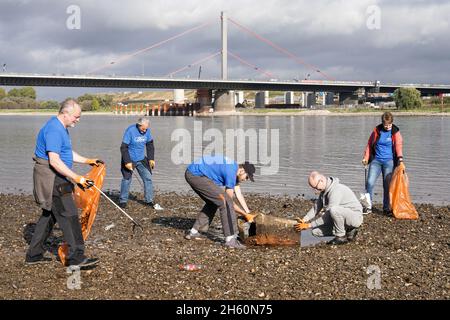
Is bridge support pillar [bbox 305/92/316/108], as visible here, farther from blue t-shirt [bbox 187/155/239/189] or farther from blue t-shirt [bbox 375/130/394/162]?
blue t-shirt [bbox 187/155/239/189]

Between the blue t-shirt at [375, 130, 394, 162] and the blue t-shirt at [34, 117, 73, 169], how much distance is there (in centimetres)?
611

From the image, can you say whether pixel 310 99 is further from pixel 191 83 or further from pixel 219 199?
pixel 219 199

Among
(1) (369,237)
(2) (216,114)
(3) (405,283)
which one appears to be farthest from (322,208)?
(2) (216,114)

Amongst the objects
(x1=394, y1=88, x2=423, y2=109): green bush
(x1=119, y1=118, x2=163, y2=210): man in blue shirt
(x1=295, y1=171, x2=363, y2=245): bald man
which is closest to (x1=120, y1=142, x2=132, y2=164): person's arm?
(x1=119, y1=118, x2=163, y2=210): man in blue shirt

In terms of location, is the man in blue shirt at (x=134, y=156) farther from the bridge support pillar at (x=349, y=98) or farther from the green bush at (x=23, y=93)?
the green bush at (x=23, y=93)

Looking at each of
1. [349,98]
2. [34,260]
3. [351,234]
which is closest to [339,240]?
[351,234]

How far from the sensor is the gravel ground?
5668 millimetres

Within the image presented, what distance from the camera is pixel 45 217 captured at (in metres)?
6.64

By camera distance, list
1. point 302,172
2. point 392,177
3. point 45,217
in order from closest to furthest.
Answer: point 45,217 → point 392,177 → point 302,172

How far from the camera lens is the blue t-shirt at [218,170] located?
748cm

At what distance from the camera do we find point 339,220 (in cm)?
758

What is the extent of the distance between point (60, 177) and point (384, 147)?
20.6ft
